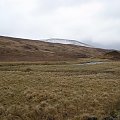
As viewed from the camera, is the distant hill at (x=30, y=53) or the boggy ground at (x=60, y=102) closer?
the boggy ground at (x=60, y=102)

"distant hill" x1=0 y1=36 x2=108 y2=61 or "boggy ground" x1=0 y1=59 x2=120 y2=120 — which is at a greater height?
"distant hill" x1=0 y1=36 x2=108 y2=61

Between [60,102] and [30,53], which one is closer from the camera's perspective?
[60,102]

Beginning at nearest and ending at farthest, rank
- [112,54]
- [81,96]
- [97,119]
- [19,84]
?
[97,119] < [81,96] < [19,84] < [112,54]

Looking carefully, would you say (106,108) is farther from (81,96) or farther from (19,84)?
(19,84)

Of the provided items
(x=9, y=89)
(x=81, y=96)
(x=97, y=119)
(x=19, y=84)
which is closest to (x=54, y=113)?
(x=97, y=119)

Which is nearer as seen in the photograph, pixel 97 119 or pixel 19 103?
pixel 97 119

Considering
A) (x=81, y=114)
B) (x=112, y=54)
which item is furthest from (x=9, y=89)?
(x=112, y=54)

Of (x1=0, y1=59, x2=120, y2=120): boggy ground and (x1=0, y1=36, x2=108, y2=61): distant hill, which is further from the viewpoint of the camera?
(x1=0, y1=36, x2=108, y2=61): distant hill

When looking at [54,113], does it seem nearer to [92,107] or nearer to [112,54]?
[92,107]

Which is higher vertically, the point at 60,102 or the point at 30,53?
the point at 30,53

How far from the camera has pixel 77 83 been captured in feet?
98.1

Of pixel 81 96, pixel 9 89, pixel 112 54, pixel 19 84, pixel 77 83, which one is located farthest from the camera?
pixel 112 54

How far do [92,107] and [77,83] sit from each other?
996cm

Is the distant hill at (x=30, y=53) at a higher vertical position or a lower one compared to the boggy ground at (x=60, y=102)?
higher
